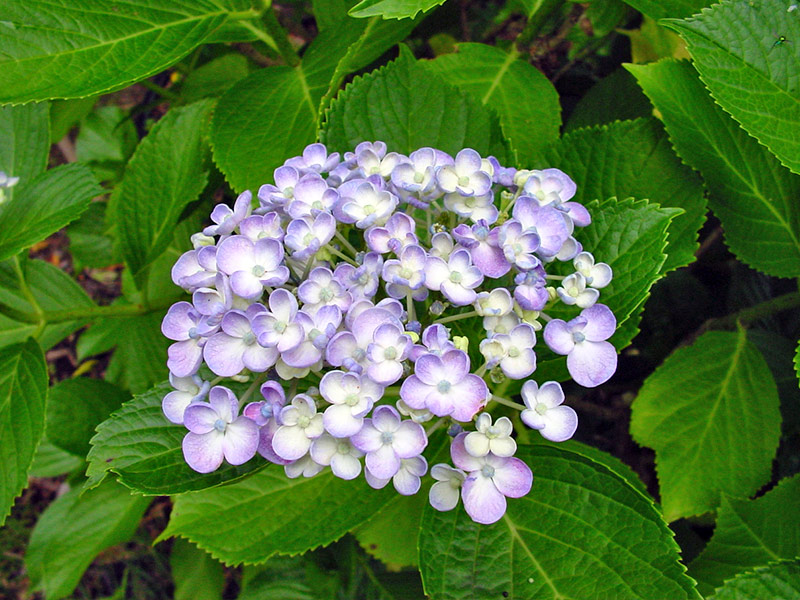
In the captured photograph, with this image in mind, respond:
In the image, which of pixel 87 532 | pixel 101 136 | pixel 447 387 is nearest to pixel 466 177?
pixel 447 387

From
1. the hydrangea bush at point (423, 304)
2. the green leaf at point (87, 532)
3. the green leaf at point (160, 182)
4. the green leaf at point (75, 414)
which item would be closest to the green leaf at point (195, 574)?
the hydrangea bush at point (423, 304)

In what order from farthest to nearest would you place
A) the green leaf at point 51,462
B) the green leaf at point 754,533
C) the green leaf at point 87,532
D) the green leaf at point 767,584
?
the green leaf at point 51,462, the green leaf at point 87,532, the green leaf at point 754,533, the green leaf at point 767,584

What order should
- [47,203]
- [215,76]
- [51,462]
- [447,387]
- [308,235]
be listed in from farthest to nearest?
[51,462]
[215,76]
[47,203]
[308,235]
[447,387]

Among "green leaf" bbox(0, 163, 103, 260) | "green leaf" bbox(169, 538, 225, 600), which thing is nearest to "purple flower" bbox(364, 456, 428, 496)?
"green leaf" bbox(0, 163, 103, 260)

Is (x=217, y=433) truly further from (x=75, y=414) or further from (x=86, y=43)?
(x=75, y=414)

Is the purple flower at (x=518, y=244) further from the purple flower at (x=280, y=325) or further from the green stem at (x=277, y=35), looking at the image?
the green stem at (x=277, y=35)
